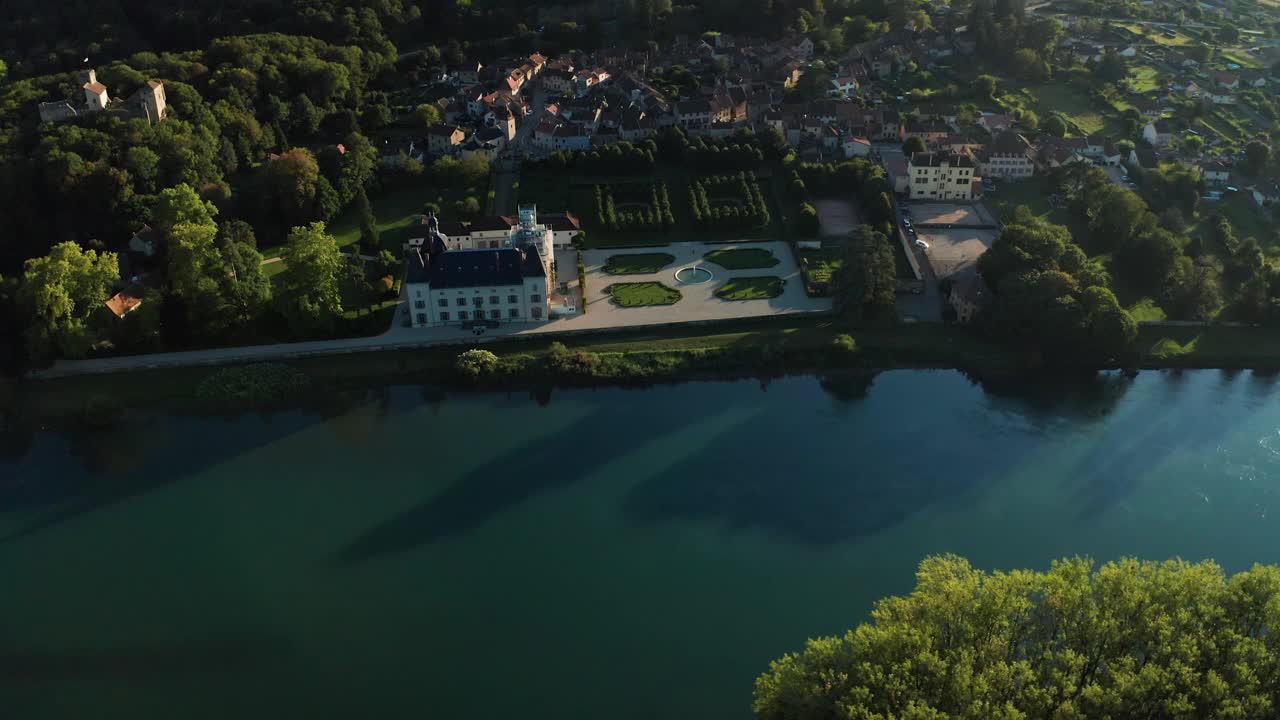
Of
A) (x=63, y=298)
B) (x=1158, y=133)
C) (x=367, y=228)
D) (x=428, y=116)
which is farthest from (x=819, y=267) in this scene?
(x=63, y=298)

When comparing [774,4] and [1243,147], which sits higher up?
[774,4]

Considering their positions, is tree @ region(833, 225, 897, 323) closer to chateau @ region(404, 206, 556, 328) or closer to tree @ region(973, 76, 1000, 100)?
chateau @ region(404, 206, 556, 328)

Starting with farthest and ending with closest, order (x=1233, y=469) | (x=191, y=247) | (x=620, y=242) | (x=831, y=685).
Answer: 1. (x=620, y=242)
2. (x=191, y=247)
3. (x=1233, y=469)
4. (x=831, y=685)

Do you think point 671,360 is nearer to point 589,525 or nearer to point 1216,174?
point 589,525

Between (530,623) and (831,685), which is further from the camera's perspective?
(530,623)

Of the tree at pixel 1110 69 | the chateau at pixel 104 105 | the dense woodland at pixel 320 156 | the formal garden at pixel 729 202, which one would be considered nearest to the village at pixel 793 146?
the formal garden at pixel 729 202

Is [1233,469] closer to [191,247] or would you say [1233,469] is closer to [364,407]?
[364,407]

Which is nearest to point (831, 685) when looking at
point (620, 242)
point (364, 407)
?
point (364, 407)

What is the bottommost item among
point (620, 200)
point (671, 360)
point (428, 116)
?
point (671, 360)
